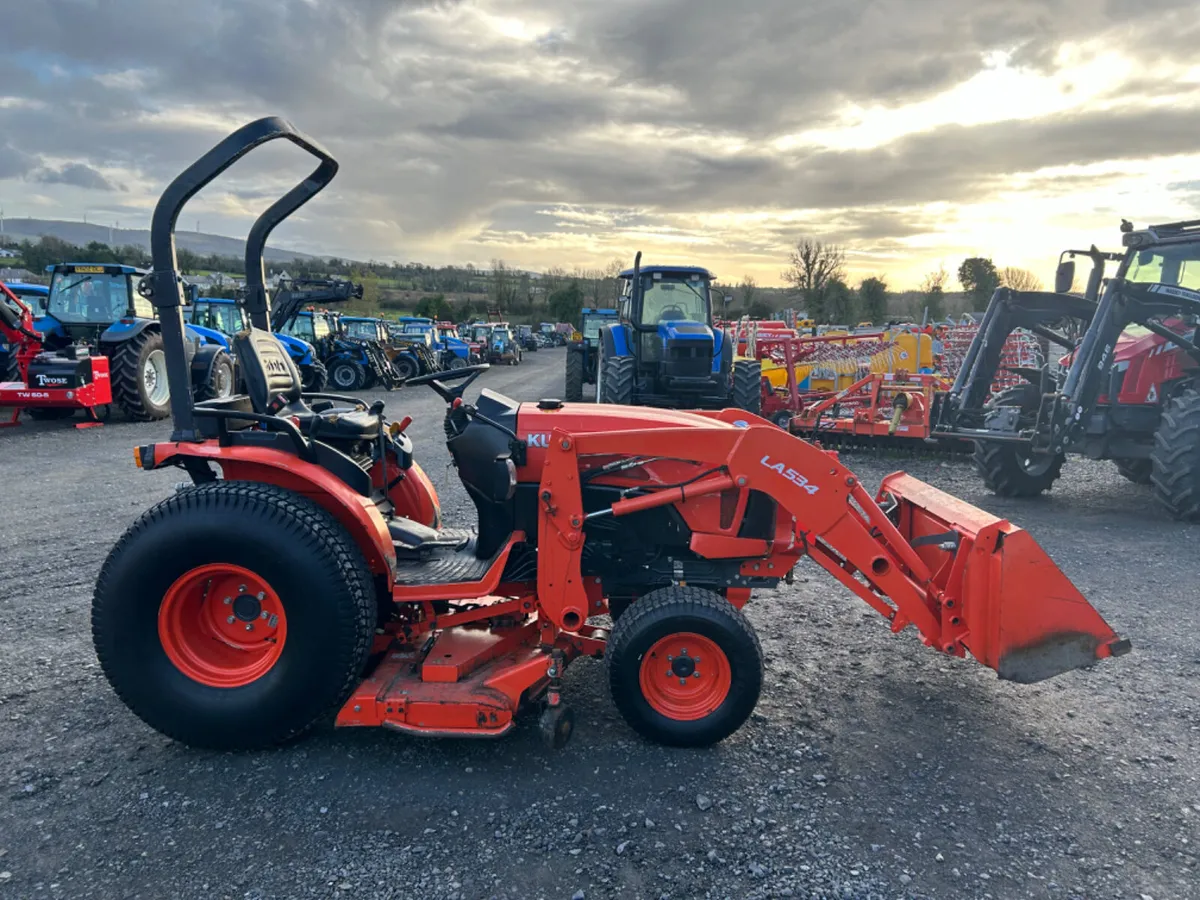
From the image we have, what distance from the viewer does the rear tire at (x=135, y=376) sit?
37.8 ft

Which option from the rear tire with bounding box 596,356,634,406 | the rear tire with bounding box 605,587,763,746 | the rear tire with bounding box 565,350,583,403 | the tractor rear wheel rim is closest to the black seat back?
the rear tire with bounding box 605,587,763,746

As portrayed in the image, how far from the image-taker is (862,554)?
312cm

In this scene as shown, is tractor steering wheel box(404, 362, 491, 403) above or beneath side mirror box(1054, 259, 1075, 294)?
beneath

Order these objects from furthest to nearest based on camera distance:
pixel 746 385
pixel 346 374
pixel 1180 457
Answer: pixel 346 374 < pixel 746 385 < pixel 1180 457

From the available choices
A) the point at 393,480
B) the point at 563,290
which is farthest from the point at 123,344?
the point at 563,290

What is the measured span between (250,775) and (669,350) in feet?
29.5

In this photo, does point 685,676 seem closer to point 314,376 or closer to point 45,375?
point 45,375

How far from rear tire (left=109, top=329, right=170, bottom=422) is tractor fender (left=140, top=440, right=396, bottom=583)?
31.1ft

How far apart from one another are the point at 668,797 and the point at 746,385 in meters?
8.70

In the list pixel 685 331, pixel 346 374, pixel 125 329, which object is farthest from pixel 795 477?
pixel 346 374

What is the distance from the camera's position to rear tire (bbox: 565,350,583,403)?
1543 cm

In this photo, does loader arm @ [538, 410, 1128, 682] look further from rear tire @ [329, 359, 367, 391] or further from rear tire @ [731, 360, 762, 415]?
rear tire @ [329, 359, 367, 391]

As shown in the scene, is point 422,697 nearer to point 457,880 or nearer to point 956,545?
point 457,880

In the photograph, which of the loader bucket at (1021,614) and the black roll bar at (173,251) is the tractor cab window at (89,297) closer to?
the black roll bar at (173,251)
